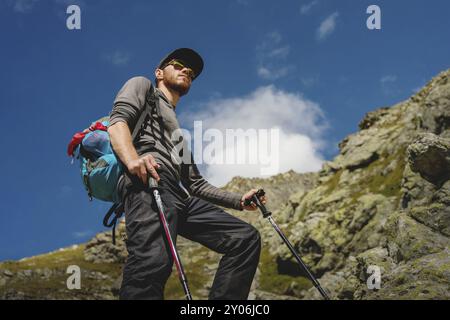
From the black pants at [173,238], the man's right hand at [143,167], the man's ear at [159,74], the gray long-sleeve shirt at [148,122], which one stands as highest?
the man's ear at [159,74]

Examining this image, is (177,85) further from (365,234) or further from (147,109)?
(365,234)

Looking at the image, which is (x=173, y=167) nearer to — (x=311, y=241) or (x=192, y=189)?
(x=192, y=189)

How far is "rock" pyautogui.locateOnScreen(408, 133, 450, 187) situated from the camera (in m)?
19.2

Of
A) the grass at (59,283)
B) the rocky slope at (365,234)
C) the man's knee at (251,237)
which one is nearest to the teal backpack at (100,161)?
the man's knee at (251,237)

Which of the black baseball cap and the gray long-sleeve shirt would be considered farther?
the black baseball cap

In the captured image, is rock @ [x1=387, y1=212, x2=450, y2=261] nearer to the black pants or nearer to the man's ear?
the black pants

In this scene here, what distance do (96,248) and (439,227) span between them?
10968cm

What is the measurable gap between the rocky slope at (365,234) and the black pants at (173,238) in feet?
11.5

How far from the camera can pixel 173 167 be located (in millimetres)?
5887

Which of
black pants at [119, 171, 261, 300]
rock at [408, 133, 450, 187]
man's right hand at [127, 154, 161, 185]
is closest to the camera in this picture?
black pants at [119, 171, 261, 300]

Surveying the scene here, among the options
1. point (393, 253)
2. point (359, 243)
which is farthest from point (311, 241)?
point (393, 253)

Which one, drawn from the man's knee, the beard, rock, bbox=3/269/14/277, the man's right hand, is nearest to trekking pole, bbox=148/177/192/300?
the man's right hand

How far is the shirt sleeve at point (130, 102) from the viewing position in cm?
549

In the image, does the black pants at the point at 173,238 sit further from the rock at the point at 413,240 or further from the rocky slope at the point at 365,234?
the rock at the point at 413,240
